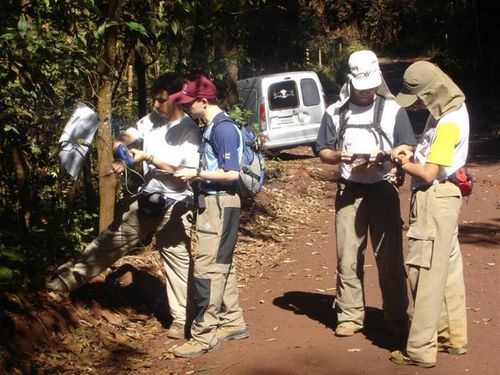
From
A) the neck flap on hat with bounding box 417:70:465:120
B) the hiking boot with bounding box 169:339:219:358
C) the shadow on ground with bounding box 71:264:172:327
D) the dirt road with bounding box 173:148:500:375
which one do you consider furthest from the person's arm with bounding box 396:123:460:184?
the shadow on ground with bounding box 71:264:172:327

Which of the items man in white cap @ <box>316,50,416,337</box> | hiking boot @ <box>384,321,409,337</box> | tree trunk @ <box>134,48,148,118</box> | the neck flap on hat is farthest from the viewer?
tree trunk @ <box>134,48,148,118</box>

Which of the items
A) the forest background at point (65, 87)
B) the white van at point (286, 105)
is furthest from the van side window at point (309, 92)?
the forest background at point (65, 87)

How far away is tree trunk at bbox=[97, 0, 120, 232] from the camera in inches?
277

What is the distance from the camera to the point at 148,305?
7.58 m

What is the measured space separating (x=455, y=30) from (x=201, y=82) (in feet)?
97.3

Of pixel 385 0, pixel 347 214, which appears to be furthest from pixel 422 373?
pixel 385 0

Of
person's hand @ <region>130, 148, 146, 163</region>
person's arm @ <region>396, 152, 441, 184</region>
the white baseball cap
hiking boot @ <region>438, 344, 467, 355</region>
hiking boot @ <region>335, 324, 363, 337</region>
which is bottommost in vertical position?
hiking boot @ <region>438, 344, 467, 355</region>

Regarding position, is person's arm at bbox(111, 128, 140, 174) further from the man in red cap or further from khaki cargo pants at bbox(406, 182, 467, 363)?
khaki cargo pants at bbox(406, 182, 467, 363)

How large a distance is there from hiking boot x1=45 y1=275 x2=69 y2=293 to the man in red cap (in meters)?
1.07

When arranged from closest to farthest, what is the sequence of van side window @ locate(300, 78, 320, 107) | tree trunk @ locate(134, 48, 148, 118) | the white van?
1. tree trunk @ locate(134, 48, 148, 118)
2. the white van
3. van side window @ locate(300, 78, 320, 107)

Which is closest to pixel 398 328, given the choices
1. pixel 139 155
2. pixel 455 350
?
pixel 455 350

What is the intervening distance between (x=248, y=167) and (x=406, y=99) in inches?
47.5

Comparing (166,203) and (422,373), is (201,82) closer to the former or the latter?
(166,203)

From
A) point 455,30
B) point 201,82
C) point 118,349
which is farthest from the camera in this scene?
point 455,30
